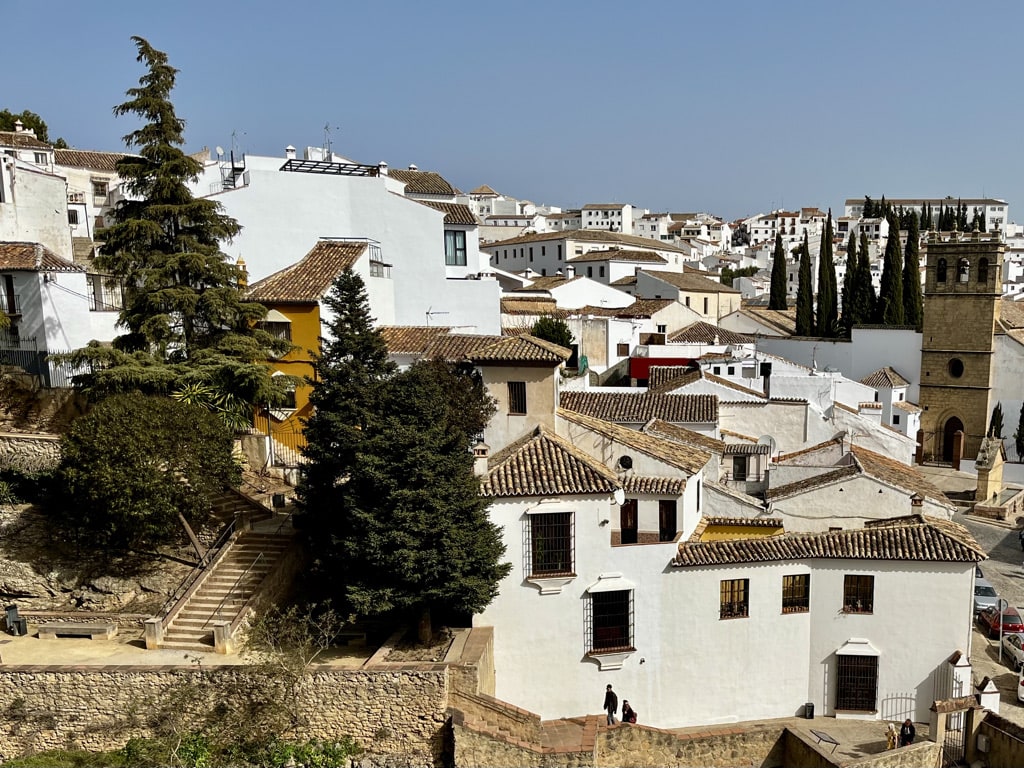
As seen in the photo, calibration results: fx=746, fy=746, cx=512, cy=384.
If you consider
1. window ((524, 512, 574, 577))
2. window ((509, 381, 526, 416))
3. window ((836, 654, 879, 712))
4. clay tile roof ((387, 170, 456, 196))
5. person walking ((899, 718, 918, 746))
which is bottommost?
person walking ((899, 718, 918, 746))

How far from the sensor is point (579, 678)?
656 inches

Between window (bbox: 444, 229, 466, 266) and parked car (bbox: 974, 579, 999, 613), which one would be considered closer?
parked car (bbox: 974, 579, 999, 613)

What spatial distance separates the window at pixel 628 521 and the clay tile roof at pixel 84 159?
47057 mm

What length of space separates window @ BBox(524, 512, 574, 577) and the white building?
476 inches

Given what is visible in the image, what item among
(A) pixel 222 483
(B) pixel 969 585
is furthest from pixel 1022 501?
(A) pixel 222 483

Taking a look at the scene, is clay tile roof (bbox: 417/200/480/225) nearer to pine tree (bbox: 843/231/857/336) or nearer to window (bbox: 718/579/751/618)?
window (bbox: 718/579/751/618)

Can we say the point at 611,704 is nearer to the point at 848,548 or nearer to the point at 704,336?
Result: the point at 848,548

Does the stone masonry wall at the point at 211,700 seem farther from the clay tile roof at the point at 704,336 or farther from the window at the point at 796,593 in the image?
the clay tile roof at the point at 704,336

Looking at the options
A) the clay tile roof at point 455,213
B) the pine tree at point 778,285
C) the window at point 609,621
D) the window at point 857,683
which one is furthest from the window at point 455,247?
the pine tree at point 778,285

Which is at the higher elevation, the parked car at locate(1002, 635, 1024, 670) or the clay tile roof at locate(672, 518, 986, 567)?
the clay tile roof at locate(672, 518, 986, 567)

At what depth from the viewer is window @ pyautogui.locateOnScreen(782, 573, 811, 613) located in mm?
17500

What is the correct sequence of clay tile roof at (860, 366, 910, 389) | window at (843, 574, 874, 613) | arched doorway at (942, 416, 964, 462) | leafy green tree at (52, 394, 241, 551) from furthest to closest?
1. arched doorway at (942, 416, 964, 462)
2. clay tile roof at (860, 366, 910, 389)
3. window at (843, 574, 874, 613)
4. leafy green tree at (52, 394, 241, 551)

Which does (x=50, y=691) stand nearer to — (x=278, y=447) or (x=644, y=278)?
(x=278, y=447)

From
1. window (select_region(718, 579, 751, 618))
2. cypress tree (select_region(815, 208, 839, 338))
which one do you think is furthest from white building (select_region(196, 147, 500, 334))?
cypress tree (select_region(815, 208, 839, 338))
